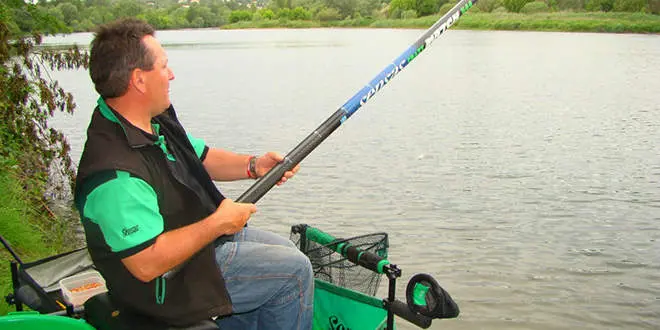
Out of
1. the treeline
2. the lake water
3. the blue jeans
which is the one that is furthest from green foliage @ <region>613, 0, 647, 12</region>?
the blue jeans

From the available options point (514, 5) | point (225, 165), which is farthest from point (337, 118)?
point (514, 5)

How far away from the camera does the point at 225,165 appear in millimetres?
3188

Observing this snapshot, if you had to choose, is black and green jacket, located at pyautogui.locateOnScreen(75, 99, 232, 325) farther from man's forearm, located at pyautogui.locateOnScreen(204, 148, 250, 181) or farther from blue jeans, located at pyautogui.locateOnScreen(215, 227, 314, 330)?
man's forearm, located at pyautogui.locateOnScreen(204, 148, 250, 181)

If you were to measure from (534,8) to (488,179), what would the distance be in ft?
173

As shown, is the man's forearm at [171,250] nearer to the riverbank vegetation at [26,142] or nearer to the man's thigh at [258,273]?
the man's thigh at [258,273]

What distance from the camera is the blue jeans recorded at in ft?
8.71

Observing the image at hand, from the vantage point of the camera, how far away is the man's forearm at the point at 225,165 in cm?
317

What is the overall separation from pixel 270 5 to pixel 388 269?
11097 cm

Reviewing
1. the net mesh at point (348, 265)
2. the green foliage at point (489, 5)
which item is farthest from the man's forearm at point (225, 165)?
the green foliage at point (489, 5)

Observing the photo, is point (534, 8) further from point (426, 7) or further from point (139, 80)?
point (139, 80)

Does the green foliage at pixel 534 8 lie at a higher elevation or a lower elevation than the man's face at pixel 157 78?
lower

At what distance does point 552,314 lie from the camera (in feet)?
18.8

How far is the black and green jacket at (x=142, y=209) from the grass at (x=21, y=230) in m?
2.29

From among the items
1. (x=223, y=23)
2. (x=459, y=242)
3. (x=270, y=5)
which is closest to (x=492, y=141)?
→ (x=459, y=242)
